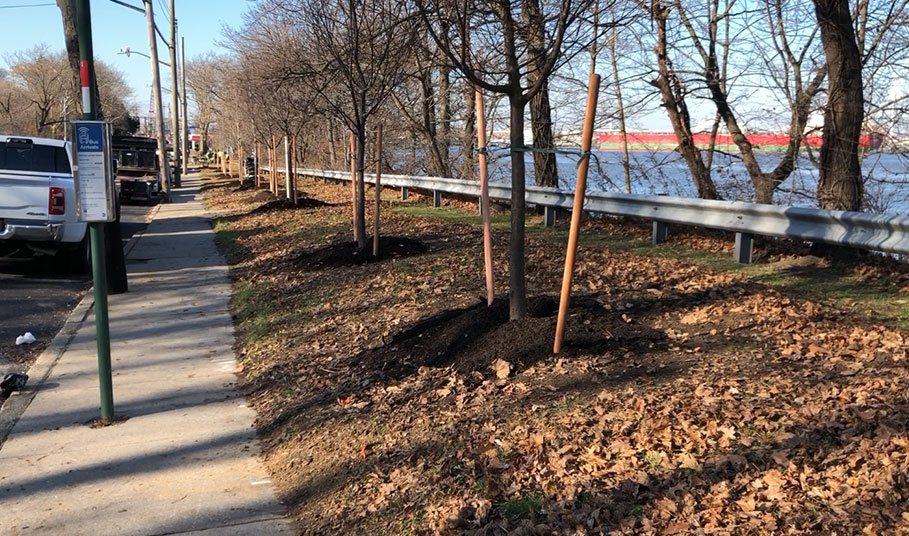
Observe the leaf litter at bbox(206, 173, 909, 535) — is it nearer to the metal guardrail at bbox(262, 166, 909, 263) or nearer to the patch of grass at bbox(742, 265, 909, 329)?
the patch of grass at bbox(742, 265, 909, 329)

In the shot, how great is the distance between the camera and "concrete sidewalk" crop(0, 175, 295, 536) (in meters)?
4.13

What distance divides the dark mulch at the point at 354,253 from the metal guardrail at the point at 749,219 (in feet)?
8.52

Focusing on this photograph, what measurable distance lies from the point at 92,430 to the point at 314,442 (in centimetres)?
176

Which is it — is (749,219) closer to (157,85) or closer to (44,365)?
(44,365)

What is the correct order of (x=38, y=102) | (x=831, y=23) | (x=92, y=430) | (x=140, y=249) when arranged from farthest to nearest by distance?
1. (x=38, y=102)
2. (x=140, y=249)
3. (x=831, y=23)
4. (x=92, y=430)

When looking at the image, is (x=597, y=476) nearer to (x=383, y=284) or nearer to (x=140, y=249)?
(x=383, y=284)

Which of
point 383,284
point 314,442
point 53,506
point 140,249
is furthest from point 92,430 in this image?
point 140,249

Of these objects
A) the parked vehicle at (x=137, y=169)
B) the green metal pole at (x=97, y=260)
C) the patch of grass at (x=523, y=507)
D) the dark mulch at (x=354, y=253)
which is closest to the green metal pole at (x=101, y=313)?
the green metal pole at (x=97, y=260)

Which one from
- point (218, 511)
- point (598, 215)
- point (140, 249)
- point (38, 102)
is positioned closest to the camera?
point (218, 511)

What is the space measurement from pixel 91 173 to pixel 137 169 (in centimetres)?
2378

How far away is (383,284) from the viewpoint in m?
8.39

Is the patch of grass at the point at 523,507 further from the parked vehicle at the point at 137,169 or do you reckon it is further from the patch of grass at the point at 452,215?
the parked vehicle at the point at 137,169

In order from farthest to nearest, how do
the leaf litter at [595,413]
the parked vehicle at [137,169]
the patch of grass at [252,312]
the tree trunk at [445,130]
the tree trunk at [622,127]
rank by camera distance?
the parked vehicle at [137,169] < the tree trunk at [445,130] < the tree trunk at [622,127] < the patch of grass at [252,312] < the leaf litter at [595,413]

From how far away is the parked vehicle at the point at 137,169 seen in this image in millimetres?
26109
